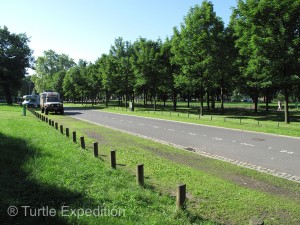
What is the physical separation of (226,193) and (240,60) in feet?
104

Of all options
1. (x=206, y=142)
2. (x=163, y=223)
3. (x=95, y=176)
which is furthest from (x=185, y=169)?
(x=206, y=142)

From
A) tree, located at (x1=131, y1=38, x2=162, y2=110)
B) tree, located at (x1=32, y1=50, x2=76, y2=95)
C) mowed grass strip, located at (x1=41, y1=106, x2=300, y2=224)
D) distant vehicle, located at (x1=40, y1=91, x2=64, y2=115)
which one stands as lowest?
mowed grass strip, located at (x1=41, y1=106, x2=300, y2=224)

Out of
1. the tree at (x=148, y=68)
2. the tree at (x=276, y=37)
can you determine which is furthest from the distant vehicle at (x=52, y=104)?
the tree at (x=276, y=37)

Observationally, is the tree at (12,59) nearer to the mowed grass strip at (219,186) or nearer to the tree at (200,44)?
the tree at (200,44)

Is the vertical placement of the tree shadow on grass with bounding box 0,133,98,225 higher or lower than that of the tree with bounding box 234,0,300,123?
lower

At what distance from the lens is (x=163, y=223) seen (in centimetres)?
559

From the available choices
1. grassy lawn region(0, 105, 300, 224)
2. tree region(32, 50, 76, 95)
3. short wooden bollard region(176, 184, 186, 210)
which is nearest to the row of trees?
grassy lawn region(0, 105, 300, 224)

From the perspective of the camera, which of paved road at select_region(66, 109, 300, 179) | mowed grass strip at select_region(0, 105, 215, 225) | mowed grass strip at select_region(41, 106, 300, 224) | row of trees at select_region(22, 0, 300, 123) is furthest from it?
row of trees at select_region(22, 0, 300, 123)

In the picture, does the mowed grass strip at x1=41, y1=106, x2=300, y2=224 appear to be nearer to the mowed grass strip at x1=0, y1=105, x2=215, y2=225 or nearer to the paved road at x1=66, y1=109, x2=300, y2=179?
the mowed grass strip at x1=0, y1=105, x2=215, y2=225

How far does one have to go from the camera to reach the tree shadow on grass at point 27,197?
18.3ft

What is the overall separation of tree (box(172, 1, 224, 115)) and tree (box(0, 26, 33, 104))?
45361mm

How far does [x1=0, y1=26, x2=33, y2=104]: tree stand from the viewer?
6700 centimetres

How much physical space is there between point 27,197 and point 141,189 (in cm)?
268

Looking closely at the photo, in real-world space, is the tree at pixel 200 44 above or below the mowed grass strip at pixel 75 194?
above
